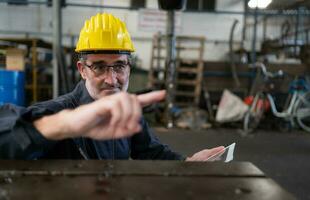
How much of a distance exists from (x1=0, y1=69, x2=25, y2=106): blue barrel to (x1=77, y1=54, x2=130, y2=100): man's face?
3872mm

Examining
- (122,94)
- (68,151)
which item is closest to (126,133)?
(122,94)

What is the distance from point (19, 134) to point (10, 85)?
4.34m

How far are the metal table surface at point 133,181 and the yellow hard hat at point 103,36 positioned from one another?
0.59 meters

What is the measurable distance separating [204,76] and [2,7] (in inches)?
215

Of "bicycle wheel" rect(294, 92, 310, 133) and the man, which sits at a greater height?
the man

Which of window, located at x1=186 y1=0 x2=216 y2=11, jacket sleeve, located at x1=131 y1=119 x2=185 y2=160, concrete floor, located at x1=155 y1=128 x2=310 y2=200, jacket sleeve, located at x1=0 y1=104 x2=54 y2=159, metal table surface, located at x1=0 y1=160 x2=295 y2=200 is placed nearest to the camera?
metal table surface, located at x1=0 y1=160 x2=295 y2=200

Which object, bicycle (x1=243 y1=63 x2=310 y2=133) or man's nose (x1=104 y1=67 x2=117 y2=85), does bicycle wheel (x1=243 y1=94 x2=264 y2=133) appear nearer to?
bicycle (x1=243 y1=63 x2=310 y2=133)

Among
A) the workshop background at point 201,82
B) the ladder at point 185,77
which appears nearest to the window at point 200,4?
the workshop background at point 201,82

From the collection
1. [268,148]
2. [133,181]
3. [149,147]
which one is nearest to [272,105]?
[268,148]

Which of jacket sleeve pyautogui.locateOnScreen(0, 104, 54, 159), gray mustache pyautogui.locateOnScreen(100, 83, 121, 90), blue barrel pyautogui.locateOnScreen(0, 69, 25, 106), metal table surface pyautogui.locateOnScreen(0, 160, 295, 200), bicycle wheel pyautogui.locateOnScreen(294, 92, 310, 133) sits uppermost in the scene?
gray mustache pyautogui.locateOnScreen(100, 83, 121, 90)

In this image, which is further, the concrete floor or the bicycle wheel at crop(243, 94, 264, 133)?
the bicycle wheel at crop(243, 94, 264, 133)

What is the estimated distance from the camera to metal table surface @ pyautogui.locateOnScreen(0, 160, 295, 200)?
63cm

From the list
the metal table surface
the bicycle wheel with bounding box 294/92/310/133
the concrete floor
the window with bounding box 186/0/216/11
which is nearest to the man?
the metal table surface

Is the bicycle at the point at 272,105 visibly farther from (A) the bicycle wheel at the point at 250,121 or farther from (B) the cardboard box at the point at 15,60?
(B) the cardboard box at the point at 15,60
